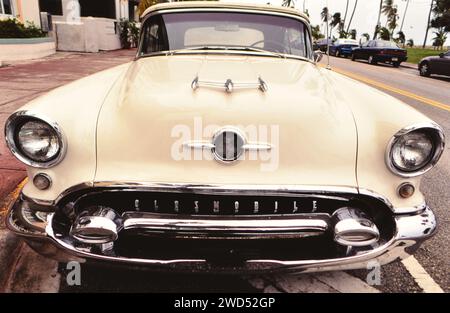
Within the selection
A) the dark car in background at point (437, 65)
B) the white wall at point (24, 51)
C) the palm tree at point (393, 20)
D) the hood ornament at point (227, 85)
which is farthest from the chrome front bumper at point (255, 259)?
the palm tree at point (393, 20)

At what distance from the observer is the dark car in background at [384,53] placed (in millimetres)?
18672

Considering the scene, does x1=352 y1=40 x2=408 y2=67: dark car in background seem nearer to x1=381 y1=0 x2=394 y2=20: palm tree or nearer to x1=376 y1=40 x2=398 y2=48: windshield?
x1=376 y1=40 x2=398 y2=48: windshield

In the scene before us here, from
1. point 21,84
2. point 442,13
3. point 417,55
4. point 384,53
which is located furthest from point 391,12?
point 21,84

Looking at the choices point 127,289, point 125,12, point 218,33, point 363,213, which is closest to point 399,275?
point 363,213

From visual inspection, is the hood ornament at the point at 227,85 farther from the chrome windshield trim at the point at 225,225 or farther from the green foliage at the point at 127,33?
the green foliage at the point at 127,33

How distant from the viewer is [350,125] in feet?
6.29

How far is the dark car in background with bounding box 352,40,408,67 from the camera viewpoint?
18.7 m

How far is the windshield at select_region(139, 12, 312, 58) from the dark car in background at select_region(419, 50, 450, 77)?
1276cm

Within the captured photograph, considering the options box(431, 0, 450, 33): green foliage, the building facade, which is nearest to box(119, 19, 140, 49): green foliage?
the building facade

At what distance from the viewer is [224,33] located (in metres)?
3.09

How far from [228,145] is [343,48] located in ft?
89.8

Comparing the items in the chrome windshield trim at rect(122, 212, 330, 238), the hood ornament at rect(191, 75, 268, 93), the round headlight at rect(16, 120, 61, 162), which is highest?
the hood ornament at rect(191, 75, 268, 93)

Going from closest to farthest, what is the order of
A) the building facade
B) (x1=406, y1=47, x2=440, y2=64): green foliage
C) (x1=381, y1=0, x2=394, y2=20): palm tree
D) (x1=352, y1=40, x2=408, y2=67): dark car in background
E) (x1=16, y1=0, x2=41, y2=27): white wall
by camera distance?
the building facade → (x1=16, y1=0, x2=41, y2=27): white wall → (x1=352, y1=40, x2=408, y2=67): dark car in background → (x1=406, y1=47, x2=440, y2=64): green foliage → (x1=381, y1=0, x2=394, y2=20): palm tree
